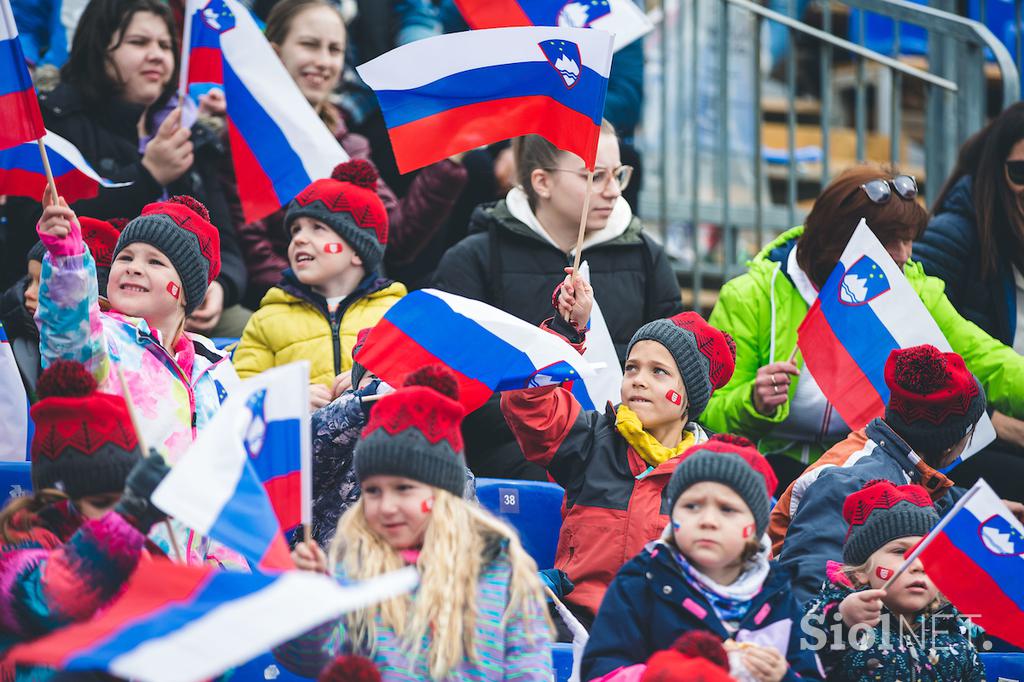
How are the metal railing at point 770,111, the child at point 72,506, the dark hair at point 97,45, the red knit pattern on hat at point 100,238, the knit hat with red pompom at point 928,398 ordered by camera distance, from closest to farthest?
the child at point 72,506
the knit hat with red pompom at point 928,398
the red knit pattern on hat at point 100,238
the dark hair at point 97,45
the metal railing at point 770,111

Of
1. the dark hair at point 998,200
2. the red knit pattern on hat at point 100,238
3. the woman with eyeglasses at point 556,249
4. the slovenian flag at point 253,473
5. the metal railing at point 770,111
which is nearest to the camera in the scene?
the slovenian flag at point 253,473

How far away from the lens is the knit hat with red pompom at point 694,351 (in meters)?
5.49

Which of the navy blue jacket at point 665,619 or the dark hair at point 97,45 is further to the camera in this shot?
the dark hair at point 97,45

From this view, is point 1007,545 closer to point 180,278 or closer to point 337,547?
point 337,547

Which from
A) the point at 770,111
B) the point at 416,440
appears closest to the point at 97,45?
the point at 416,440

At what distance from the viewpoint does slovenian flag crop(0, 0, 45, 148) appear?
17.2 feet

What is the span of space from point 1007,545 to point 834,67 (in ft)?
28.0

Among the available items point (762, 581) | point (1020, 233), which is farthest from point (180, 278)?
point (1020, 233)

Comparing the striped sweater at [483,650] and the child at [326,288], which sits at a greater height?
the child at [326,288]

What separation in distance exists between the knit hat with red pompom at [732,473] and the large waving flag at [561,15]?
7.23ft

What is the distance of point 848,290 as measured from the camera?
20.3 feet

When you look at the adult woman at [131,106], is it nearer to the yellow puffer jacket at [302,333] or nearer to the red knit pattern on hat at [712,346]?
the yellow puffer jacket at [302,333]

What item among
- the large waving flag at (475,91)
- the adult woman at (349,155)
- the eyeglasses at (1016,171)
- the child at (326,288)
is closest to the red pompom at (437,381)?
the large waving flag at (475,91)

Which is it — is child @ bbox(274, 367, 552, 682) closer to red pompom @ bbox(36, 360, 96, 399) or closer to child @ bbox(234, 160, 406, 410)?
red pompom @ bbox(36, 360, 96, 399)
